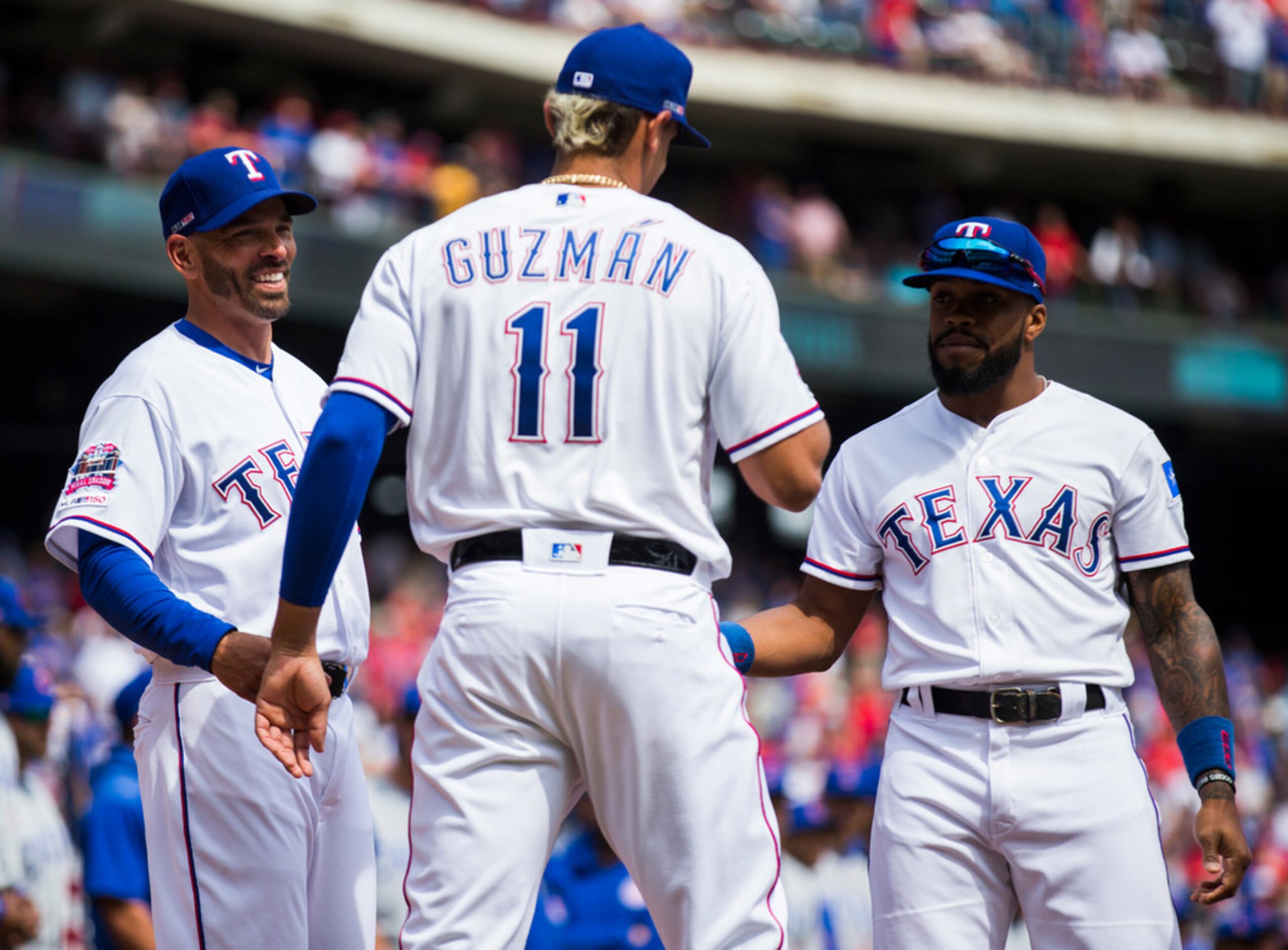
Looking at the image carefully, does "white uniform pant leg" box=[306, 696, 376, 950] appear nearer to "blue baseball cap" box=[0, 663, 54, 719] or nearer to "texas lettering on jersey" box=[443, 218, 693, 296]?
"texas lettering on jersey" box=[443, 218, 693, 296]

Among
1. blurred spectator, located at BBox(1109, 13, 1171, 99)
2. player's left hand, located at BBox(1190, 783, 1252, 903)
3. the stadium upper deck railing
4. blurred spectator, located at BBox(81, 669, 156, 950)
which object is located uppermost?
blurred spectator, located at BBox(1109, 13, 1171, 99)

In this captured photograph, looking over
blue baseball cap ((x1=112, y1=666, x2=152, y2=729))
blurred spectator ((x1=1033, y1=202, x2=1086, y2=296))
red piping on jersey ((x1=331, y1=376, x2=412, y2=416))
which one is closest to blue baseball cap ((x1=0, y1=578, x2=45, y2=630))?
blue baseball cap ((x1=112, y1=666, x2=152, y2=729))

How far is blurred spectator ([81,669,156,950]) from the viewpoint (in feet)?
14.4

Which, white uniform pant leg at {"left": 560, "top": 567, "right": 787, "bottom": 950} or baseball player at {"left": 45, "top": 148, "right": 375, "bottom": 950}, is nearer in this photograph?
white uniform pant leg at {"left": 560, "top": 567, "right": 787, "bottom": 950}

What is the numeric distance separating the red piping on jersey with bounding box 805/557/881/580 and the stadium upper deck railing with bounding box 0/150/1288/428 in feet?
37.9

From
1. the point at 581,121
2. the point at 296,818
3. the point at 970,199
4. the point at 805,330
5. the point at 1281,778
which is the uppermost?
the point at 970,199

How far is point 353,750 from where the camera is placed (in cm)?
341

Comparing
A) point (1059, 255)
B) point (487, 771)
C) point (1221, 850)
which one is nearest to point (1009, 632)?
point (1221, 850)

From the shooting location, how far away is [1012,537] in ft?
11.7

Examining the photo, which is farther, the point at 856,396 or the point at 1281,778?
the point at 856,396

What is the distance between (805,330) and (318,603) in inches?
594

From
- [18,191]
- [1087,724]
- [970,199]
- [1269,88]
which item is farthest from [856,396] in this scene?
[1087,724]

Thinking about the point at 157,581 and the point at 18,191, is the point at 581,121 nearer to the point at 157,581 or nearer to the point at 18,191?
the point at 157,581

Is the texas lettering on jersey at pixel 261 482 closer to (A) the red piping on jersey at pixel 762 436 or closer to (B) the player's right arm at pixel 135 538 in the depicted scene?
(B) the player's right arm at pixel 135 538
